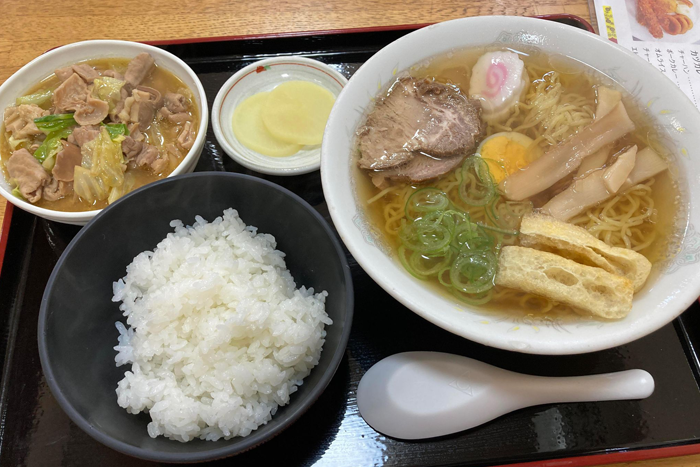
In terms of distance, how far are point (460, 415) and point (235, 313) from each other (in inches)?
33.2

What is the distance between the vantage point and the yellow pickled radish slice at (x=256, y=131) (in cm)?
202

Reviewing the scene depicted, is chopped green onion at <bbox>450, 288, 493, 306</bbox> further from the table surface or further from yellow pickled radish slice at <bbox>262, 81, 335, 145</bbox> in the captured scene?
the table surface

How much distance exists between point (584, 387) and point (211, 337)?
128 cm

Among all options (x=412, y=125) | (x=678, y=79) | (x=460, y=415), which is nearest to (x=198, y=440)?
(x=460, y=415)

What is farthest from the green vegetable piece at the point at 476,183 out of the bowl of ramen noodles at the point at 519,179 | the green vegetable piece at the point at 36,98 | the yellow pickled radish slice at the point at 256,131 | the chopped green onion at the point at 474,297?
the green vegetable piece at the point at 36,98

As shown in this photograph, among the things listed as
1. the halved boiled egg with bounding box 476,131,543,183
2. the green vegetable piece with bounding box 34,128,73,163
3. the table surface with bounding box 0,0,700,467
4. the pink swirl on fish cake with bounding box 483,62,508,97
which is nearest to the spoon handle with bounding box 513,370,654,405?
the halved boiled egg with bounding box 476,131,543,183

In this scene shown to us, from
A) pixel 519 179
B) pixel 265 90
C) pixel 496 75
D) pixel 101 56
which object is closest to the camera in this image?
pixel 519 179

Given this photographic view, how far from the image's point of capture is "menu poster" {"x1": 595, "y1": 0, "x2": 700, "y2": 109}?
243 centimetres

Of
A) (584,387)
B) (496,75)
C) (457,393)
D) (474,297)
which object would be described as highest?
(496,75)

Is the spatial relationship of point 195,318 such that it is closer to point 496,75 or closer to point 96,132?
point 96,132

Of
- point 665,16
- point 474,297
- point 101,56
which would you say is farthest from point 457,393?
point 665,16

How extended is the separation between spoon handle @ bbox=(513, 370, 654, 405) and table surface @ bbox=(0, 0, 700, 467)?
2.01 meters

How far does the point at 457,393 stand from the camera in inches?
58.9

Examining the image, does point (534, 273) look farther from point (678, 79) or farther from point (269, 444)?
point (678, 79)
